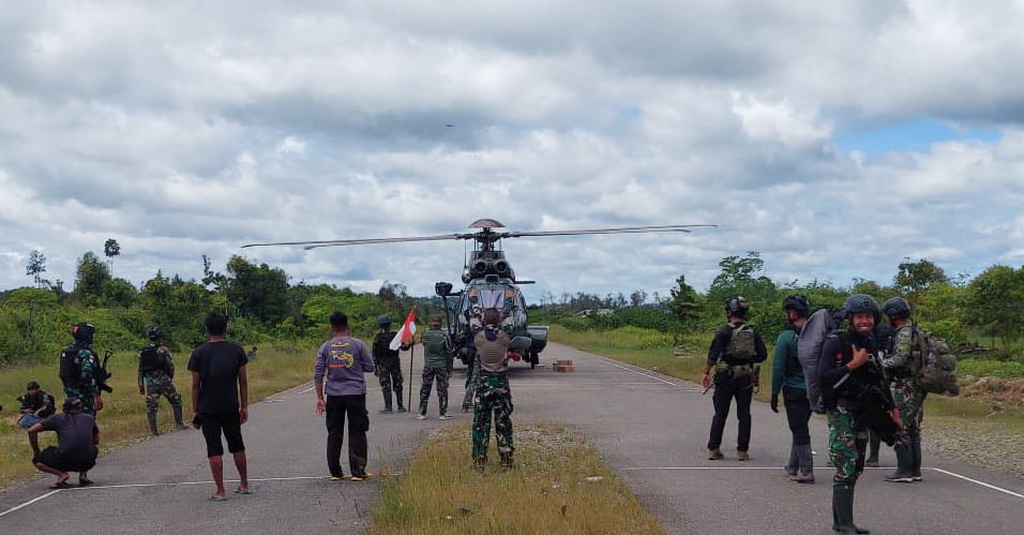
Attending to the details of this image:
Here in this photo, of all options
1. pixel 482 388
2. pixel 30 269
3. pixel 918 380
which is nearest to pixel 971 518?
pixel 918 380

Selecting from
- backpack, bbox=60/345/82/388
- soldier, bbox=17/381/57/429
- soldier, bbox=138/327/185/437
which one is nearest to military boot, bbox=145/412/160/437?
soldier, bbox=138/327/185/437

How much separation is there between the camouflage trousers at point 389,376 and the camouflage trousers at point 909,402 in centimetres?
980

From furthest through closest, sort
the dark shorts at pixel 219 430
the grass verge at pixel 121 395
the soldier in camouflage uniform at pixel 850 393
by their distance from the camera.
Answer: the grass verge at pixel 121 395, the dark shorts at pixel 219 430, the soldier in camouflage uniform at pixel 850 393

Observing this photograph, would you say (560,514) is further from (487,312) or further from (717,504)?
(487,312)

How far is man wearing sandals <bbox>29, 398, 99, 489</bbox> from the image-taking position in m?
10.5

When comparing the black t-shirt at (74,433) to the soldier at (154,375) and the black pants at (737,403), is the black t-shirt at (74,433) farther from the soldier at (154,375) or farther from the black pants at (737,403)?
the black pants at (737,403)

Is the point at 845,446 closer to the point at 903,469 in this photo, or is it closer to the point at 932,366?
the point at 932,366

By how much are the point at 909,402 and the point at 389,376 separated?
10260mm

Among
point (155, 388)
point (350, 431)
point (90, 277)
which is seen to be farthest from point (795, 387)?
point (90, 277)

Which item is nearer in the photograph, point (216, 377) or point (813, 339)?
point (813, 339)

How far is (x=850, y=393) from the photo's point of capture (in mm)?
7598

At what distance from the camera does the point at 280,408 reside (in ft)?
65.1

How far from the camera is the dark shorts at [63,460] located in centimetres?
1045

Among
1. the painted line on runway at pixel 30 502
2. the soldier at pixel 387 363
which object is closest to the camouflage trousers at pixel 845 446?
the painted line on runway at pixel 30 502
